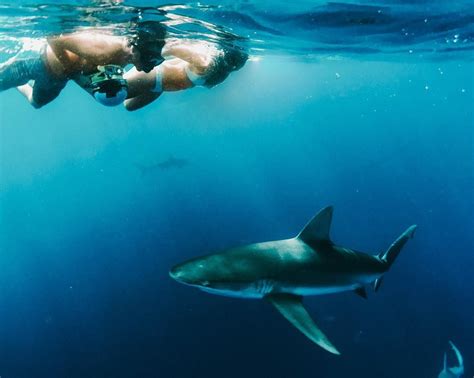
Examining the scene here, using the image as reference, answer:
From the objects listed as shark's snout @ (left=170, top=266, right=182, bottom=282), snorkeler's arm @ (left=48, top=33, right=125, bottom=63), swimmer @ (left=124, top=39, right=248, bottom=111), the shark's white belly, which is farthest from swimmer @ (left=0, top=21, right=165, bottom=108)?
the shark's white belly

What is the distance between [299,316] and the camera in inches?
196

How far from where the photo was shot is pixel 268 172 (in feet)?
184

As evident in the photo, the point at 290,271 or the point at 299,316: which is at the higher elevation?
the point at 290,271

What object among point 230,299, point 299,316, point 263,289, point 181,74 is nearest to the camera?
point 299,316

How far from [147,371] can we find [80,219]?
25957 millimetres

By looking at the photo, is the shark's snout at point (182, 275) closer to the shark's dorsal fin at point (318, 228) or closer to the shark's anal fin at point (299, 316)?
the shark's anal fin at point (299, 316)

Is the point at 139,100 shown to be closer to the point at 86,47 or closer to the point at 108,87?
the point at 86,47

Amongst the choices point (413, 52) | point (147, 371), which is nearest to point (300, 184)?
point (413, 52)

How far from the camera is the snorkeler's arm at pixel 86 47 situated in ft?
18.7

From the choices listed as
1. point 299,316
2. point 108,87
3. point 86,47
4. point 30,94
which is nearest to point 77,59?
point 86,47

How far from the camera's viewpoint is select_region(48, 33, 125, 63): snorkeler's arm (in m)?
5.71

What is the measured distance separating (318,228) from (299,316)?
159cm

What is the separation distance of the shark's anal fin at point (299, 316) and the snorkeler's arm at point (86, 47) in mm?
4617

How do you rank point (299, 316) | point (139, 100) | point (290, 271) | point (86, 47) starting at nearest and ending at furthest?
point (299, 316), point (290, 271), point (86, 47), point (139, 100)
